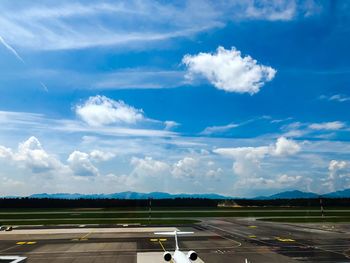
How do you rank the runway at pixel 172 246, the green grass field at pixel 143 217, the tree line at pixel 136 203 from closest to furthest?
the runway at pixel 172 246 < the green grass field at pixel 143 217 < the tree line at pixel 136 203

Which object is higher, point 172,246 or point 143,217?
point 143,217

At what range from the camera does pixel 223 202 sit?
7269 inches

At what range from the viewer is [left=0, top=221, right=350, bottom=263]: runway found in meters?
39.3

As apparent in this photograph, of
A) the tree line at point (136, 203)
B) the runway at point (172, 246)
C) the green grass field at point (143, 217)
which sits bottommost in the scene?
the runway at point (172, 246)

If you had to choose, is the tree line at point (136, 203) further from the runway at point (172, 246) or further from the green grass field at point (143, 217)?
the runway at point (172, 246)

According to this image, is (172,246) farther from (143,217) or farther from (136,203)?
(136,203)

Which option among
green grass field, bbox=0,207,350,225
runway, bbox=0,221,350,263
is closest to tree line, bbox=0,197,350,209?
green grass field, bbox=0,207,350,225

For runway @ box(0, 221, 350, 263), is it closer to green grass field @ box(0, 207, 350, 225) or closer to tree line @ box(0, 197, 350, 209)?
green grass field @ box(0, 207, 350, 225)

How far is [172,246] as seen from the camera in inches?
1877

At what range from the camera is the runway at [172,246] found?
39.3 meters

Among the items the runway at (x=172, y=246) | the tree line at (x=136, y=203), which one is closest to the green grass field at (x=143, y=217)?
the runway at (x=172, y=246)

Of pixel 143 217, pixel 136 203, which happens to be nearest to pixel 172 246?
pixel 143 217

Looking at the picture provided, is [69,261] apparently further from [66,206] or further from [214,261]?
[66,206]

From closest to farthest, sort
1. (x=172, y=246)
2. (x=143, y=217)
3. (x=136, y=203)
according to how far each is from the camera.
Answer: (x=172, y=246) < (x=143, y=217) < (x=136, y=203)
